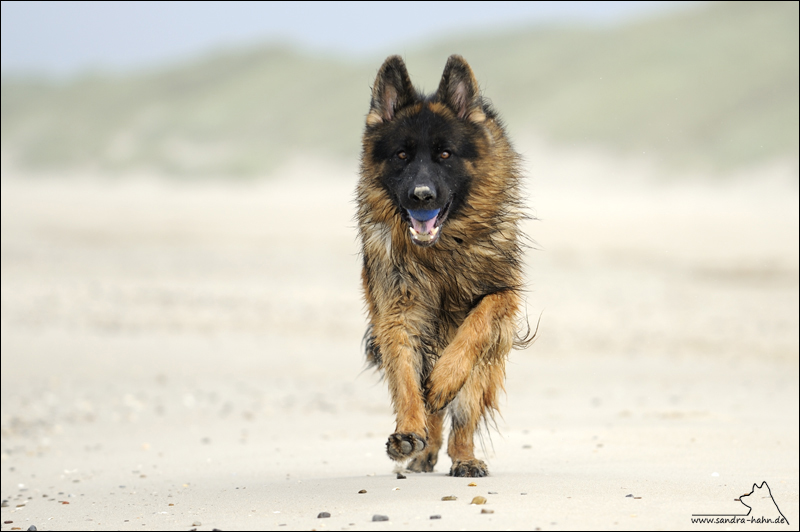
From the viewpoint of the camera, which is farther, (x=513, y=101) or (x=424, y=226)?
(x=513, y=101)

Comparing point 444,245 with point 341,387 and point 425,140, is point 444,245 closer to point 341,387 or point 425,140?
point 425,140

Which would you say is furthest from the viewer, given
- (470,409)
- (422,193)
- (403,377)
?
(470,409)

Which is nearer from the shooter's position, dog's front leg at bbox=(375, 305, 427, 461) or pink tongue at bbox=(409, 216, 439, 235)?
dog's front leg at bbox=(375, 305, 427, 461)

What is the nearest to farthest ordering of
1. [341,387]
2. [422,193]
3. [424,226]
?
[422,193] < [424,226] < [341,387]

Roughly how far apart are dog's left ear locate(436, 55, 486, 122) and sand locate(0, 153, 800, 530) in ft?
8.21

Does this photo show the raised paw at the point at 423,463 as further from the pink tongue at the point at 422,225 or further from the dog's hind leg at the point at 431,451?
the pink tongue at the point at 422,225

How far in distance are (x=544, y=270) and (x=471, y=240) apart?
2180cm

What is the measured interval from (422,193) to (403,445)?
1620 mm

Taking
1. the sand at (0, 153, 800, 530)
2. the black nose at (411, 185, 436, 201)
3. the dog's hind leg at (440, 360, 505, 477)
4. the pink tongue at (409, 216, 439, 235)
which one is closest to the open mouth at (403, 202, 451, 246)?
the pink tongue at (409, 216, 439, 235)

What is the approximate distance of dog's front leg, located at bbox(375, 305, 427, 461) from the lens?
5934 millimetres

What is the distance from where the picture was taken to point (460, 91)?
276 inches

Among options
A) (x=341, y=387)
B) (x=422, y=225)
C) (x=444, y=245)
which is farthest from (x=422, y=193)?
(x=341, y=387)

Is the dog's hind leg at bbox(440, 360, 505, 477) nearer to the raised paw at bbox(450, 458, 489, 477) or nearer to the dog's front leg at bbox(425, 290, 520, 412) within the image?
the raised paw at bbox(450, 458, 489, 477)

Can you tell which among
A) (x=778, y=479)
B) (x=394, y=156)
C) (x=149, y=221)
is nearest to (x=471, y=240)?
(x=394, y=156)
